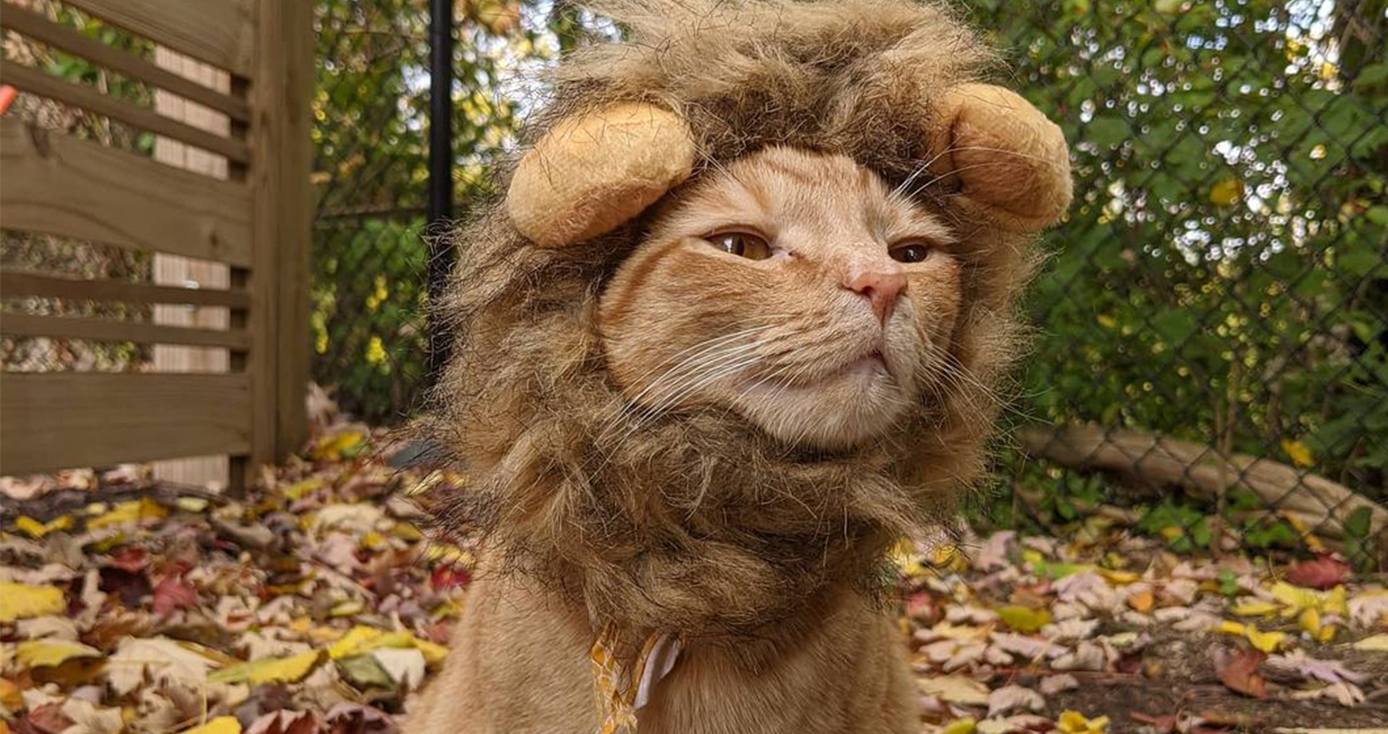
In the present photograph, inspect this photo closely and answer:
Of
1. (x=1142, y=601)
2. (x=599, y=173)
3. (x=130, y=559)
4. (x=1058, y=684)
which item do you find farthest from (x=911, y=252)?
(x=130, y=559)

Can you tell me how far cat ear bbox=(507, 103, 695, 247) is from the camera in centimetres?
121

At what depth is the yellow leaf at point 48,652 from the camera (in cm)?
206

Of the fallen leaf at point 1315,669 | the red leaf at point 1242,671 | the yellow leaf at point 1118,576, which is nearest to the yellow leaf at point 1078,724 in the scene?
the red leaf at point 1242,671

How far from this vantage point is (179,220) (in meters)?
3.18

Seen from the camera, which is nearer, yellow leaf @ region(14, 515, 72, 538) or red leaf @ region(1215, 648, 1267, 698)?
red leaf @ region(1215, 648, 1267, 698)

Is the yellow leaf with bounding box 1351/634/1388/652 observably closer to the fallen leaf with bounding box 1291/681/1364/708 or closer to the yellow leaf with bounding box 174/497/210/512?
the fallen leaf with bounding box 1291/681/1364/708

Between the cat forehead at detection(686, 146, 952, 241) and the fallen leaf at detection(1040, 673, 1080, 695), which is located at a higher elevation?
the cat forehead at detection(686, 146, 952, 241)

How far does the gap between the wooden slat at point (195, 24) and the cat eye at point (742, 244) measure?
2.15 metres

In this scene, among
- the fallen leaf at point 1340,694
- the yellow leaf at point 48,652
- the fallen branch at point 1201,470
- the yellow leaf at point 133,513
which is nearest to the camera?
the yellow leaf at point 48,652

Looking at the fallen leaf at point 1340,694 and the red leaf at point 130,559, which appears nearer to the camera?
the fallen leaf at point 1340,694

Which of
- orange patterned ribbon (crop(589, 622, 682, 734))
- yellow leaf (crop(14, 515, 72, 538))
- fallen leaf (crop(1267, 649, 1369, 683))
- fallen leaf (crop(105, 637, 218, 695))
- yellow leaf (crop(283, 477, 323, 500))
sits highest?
orange patterned ribbon (crop(589, 622, 682, 734))

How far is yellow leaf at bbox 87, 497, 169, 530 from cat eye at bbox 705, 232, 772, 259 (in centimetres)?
233

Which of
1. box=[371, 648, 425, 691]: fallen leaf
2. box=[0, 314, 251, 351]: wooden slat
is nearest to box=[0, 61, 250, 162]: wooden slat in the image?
box=[0, 314, 251, 351]: wooden slat

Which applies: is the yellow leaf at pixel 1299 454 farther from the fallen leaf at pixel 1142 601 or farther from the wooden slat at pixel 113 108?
the wooden slat at pixel 113 108
